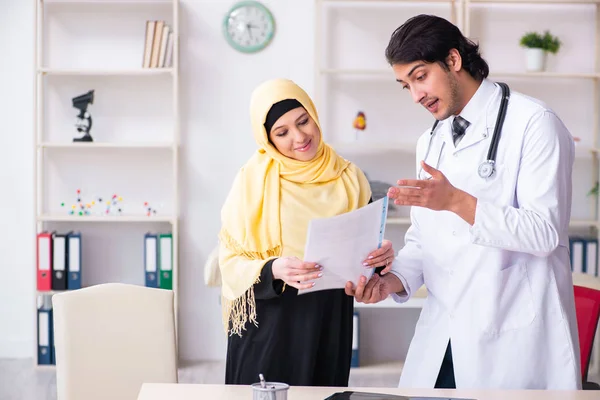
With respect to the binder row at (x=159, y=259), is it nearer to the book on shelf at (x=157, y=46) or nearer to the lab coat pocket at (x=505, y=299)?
the book on shelf at (x=157, y=46)

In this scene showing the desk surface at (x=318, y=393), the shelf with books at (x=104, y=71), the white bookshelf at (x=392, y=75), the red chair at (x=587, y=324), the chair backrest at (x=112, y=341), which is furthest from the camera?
the white bookshelf at (x=392, y=75)

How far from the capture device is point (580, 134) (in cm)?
461

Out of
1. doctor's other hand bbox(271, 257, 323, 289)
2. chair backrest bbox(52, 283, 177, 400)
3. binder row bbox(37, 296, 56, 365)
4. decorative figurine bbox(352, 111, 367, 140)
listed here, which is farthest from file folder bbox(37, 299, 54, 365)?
doctor's other hand bbox(271, 257, 323, 289)

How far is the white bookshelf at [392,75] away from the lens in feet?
14.9

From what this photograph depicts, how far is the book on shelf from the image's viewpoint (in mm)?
4352

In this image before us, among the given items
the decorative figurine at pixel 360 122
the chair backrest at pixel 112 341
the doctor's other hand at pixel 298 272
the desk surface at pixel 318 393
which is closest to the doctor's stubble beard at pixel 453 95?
the doctor's other hand at pixel 298 272

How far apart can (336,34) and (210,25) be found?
2.38ft

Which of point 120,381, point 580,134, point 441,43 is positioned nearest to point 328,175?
point 441,43

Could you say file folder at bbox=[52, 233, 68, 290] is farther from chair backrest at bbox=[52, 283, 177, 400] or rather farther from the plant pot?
the plant pot

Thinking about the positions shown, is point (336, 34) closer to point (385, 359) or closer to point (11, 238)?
point (385, 359)

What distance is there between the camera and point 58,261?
4.41m

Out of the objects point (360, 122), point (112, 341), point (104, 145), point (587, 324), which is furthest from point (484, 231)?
point (104, 145)

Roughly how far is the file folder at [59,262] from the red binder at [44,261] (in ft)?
0.07

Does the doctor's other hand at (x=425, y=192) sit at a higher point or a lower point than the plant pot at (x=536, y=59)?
lower
